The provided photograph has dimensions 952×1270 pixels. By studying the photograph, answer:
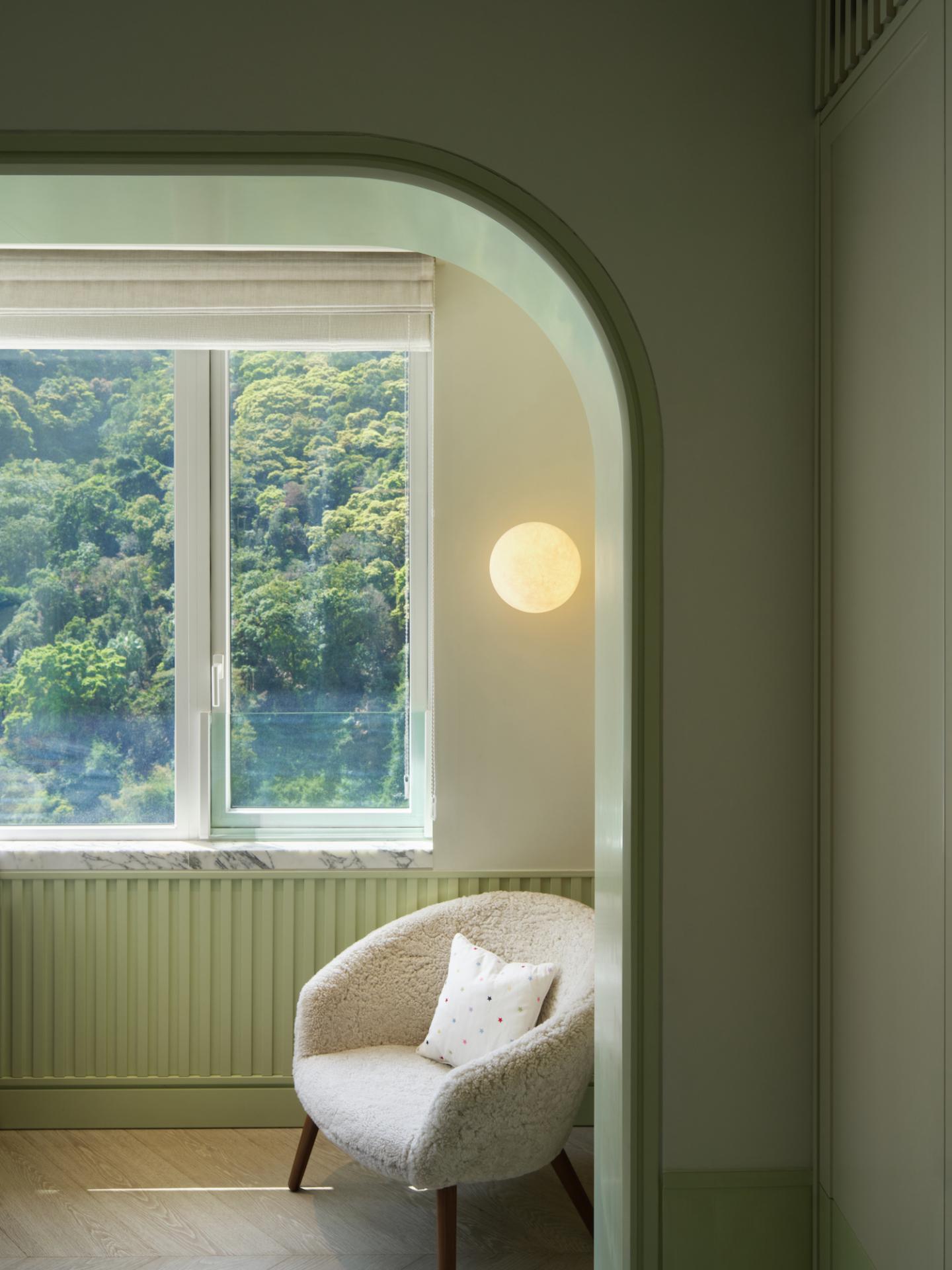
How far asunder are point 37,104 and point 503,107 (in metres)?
0.65

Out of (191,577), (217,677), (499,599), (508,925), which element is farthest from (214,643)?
(508,925)

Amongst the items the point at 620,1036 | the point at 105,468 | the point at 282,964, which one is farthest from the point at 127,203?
the point at 282,964

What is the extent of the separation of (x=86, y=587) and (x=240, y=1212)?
6.02 feet

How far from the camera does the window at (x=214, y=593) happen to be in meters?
3.03

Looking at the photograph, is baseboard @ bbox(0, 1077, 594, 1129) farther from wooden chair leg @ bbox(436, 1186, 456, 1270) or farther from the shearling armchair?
wooden chair leg @ bbox(436, 1186, 456, 1270)

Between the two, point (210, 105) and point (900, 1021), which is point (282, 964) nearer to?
point (900, 1021)

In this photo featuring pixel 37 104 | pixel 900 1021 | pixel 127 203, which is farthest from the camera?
pixel 127 203

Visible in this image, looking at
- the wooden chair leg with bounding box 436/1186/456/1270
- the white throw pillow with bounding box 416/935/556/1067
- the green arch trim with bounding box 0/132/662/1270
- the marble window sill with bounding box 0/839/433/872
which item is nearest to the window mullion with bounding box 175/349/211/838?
the marble window sill with bounding box 0/839/433/872

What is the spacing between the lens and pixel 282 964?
2.93 m

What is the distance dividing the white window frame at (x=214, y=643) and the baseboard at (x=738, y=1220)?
1713 millimetres

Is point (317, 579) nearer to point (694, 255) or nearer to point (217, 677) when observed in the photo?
point (217, 677)

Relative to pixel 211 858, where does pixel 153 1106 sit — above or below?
below

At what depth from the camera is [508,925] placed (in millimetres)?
2697

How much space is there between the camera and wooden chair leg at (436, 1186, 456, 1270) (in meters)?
2.08
